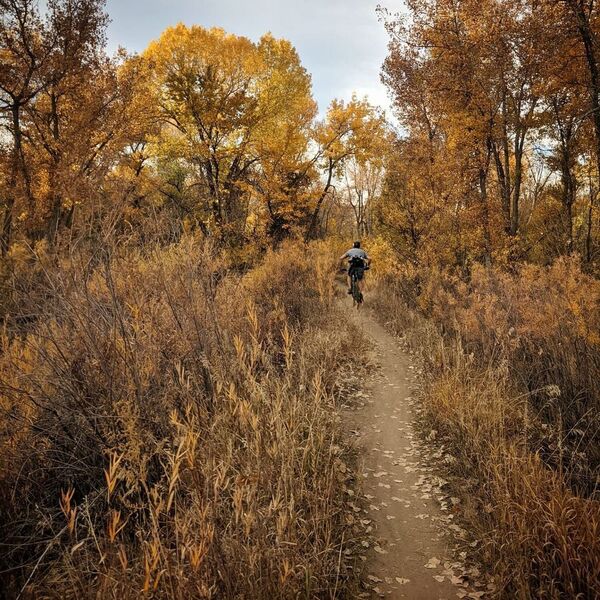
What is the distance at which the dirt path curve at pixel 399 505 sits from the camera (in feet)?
9.86

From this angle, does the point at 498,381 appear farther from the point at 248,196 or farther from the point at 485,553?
the point at 248,196

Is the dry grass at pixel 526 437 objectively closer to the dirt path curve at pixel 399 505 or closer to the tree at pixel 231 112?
the dirt path curve at pixel 399 505

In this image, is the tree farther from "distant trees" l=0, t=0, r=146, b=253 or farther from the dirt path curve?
the dirt path curve

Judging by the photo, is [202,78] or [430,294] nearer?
[430,294]

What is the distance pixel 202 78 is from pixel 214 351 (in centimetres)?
1575

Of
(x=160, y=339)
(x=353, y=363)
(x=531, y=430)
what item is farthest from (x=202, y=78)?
(x=531, y=430)

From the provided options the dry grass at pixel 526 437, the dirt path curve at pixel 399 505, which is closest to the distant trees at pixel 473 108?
the dry grass at pixel 526 437

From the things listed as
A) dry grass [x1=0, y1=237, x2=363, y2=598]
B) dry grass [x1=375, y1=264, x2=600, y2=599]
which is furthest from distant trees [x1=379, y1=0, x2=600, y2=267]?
dry grass [x1=0, y1=237, x2=363, y2=598]

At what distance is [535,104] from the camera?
48.4 ft

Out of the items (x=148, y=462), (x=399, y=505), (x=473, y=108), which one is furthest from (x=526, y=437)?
(x=473, y=108)

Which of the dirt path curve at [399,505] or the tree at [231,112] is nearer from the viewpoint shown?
the dirt path curve at [399,505]

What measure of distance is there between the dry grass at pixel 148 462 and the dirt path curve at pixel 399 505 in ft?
1.18

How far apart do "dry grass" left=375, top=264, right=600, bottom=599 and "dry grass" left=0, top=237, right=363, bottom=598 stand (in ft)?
4.31

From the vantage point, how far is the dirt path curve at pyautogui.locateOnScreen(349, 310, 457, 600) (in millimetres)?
3004
